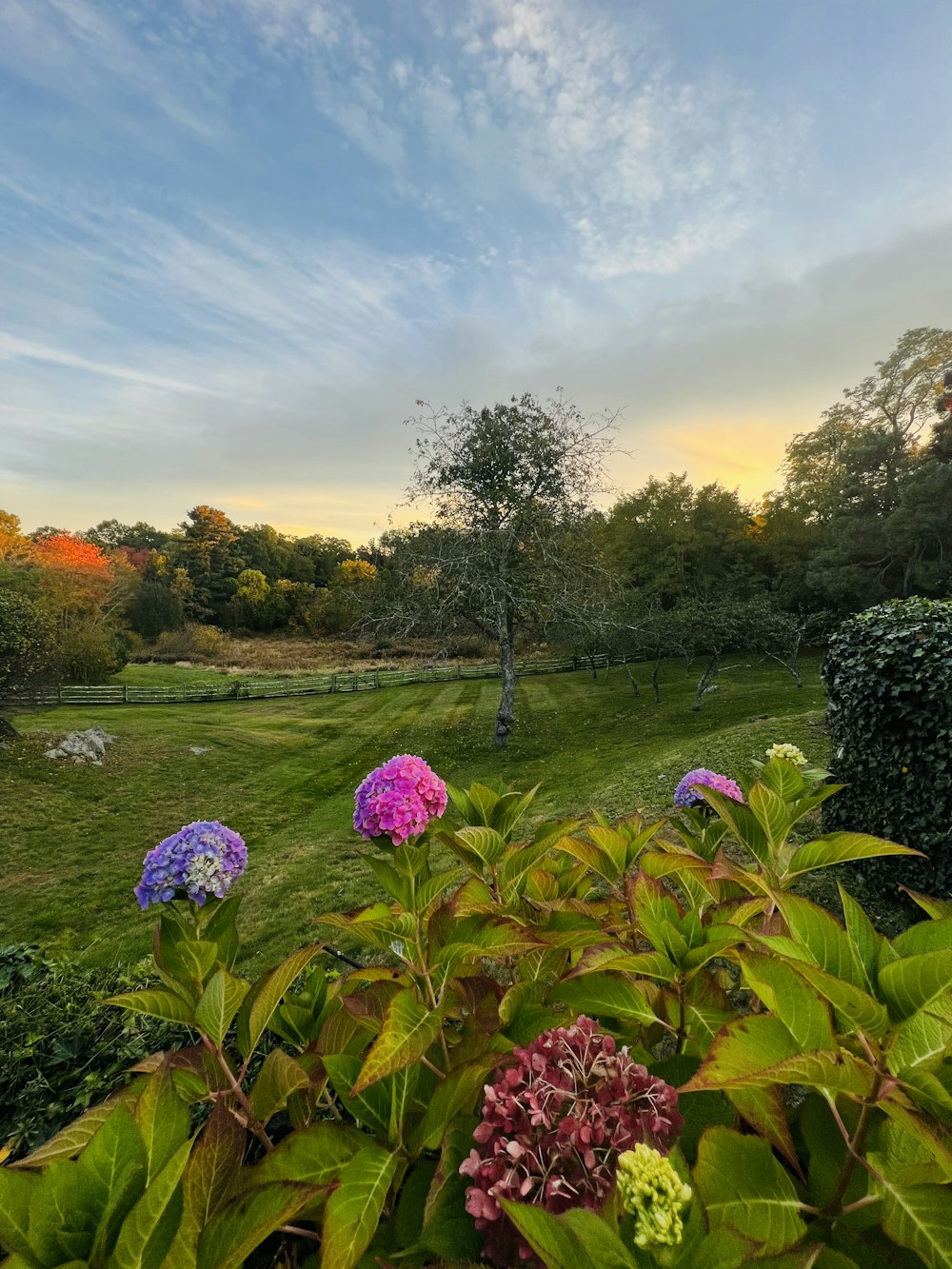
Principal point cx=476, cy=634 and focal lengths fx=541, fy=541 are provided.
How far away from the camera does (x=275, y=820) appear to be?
31.0 feet

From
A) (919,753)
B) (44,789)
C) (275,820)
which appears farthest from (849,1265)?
(44,789)

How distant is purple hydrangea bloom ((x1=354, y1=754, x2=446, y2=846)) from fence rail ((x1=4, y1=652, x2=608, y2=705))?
44.3ft

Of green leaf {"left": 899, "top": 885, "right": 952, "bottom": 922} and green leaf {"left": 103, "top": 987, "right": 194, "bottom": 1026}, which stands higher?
green leaf {"left": 899, "top": 885, "right": 952, "bottom": 922}

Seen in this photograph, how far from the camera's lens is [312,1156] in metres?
0.80

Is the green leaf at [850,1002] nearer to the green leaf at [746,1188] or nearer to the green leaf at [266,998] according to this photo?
the green leaf at [746,1188]

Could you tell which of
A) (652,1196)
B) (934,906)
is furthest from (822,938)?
(934,906)

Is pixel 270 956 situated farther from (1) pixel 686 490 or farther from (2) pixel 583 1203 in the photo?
(1) pixel 686 490

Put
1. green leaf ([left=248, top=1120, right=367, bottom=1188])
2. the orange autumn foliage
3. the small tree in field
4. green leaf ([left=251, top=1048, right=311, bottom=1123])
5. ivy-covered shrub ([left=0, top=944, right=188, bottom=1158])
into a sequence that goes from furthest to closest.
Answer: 1. the orange autumn foliage
2. the small tree in field
3. ivy-covered shrub ([left=0, top=944, right=188, bottom=1158])
4. green leaf ([left=251, top=1048, right=311, bottom=1123])
5. green leaf ([left=248, top=1120, right=367, bottom=1188])

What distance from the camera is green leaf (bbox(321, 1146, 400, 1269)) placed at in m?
0.67

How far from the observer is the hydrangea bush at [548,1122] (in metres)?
0.60

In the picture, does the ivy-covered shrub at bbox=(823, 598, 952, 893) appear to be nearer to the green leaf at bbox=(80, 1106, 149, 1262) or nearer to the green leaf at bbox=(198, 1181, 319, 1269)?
the green leaf at bbox=(198, 1181, 319, 1269)

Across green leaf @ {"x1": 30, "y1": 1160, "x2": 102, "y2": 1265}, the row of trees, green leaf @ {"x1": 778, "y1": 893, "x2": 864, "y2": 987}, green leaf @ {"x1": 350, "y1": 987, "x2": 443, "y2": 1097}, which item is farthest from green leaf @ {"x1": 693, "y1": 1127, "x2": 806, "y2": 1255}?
the row of trees

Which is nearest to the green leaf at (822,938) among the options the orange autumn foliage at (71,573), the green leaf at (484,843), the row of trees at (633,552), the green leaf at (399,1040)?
the green leaf at (399,1040)

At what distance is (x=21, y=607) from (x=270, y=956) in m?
12.2
